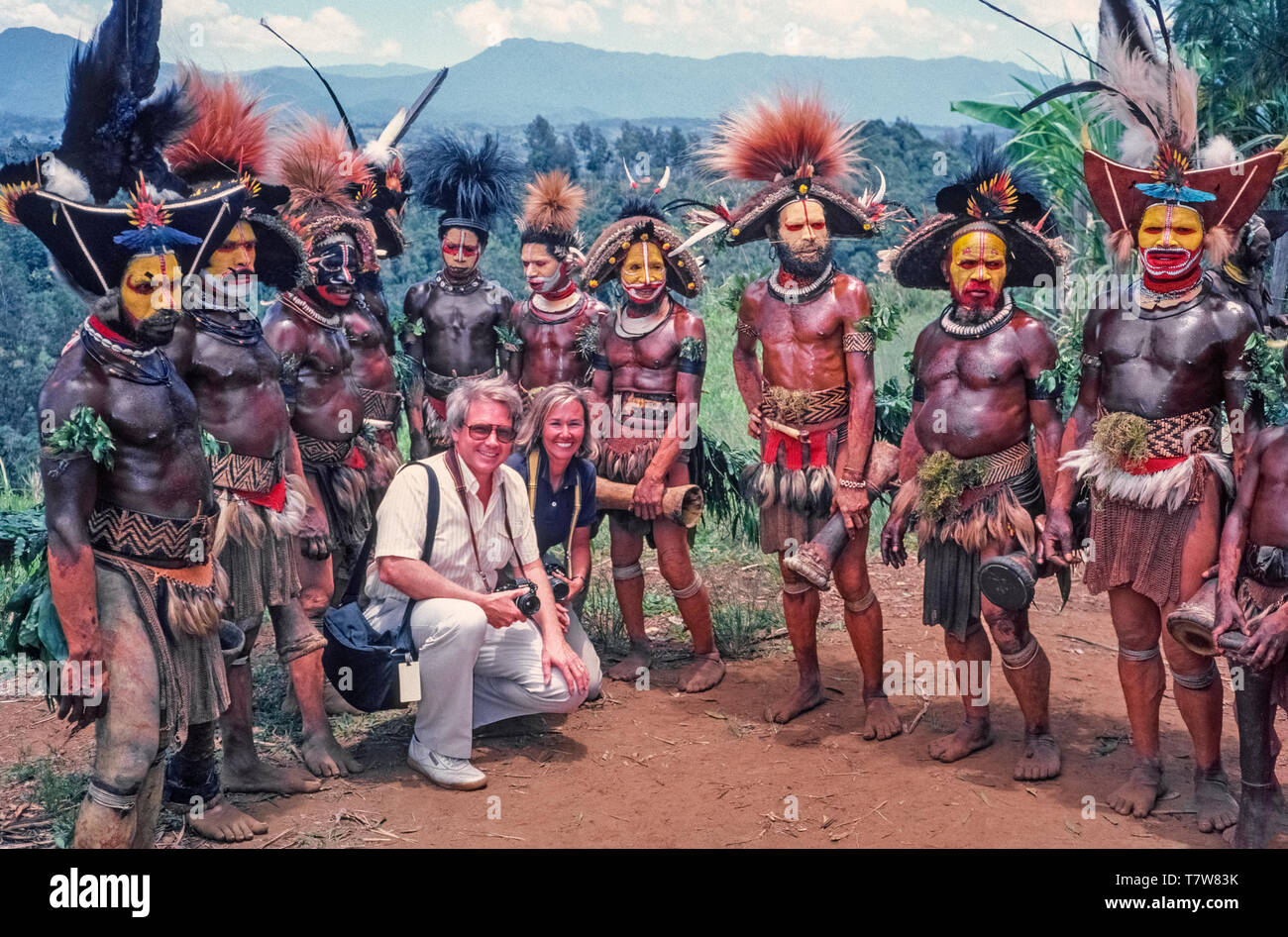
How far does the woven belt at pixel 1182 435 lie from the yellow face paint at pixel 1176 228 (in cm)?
56

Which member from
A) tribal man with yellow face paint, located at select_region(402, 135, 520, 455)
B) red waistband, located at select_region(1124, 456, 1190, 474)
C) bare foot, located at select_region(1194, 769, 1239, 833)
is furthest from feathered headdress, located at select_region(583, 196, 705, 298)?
bare foot, located at select_region(1194, 769, 1239, 833)

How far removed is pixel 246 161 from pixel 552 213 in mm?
1640

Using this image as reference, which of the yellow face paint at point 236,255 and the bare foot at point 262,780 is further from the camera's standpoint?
the bare foot at point 262,780

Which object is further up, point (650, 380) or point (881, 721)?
point (650, 380)

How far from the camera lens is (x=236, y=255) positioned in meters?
4.42

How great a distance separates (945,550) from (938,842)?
115cm

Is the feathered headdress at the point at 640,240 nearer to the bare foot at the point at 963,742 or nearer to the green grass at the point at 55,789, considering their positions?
the bare foot at the point at 963,742

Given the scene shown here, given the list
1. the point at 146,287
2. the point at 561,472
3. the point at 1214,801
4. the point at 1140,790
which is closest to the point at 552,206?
the point at 561,472

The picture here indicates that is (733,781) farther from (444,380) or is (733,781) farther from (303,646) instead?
(444,380)

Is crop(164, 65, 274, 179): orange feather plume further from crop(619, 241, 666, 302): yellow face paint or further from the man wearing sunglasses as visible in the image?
crop(619, 241, 666, 302): yellow face paint

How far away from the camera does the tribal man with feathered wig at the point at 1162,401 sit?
402 centimetres

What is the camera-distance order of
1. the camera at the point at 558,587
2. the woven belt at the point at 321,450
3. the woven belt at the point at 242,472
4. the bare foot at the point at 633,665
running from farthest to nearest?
the bare foot at the point at 633,665, the woven belt at the point at 321,450, the camera at the point at 558,587, the woven belt at the point at 242,472

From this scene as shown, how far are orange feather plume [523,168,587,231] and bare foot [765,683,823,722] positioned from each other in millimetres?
2517

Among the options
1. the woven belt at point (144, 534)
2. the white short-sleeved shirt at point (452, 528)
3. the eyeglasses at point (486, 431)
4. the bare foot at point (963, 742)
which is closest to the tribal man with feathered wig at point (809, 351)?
the bare foot at point (963, 742)
